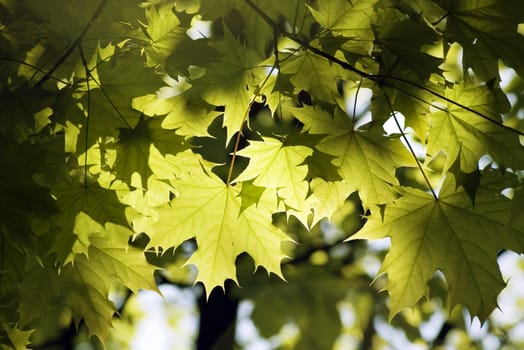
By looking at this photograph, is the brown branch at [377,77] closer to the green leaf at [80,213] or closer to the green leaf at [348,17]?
the green leaf at [348,17]

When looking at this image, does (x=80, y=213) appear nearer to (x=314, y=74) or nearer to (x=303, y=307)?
(x=314, y=74)

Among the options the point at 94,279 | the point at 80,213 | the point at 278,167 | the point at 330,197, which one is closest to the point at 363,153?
the point at 330,197

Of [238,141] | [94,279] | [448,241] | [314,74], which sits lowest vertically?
[94,279]

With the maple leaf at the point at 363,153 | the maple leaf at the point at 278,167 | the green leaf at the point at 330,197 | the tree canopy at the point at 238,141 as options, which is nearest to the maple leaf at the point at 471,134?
the tree canopy at the point at 238,141

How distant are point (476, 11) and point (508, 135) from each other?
0.40 m

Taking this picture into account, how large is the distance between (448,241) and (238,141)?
Answer: 2.75ft

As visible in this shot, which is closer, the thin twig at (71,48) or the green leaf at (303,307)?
the thin twig at (71,48)

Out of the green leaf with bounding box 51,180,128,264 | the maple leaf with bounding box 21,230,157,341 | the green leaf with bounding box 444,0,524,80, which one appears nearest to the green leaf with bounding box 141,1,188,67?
the green leaf with bounding box 51,180,128,264

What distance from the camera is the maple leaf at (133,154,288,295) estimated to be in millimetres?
2264

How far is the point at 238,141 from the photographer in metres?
2.20

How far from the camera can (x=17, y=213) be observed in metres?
1.93

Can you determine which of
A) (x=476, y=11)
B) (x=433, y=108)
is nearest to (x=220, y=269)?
(x=433, y=108)

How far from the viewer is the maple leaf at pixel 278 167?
2.04 metres

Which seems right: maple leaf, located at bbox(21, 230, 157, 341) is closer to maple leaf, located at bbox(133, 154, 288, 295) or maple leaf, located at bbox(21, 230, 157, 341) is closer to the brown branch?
maple leaf, located at bbox(133, 154, 288, 295)
